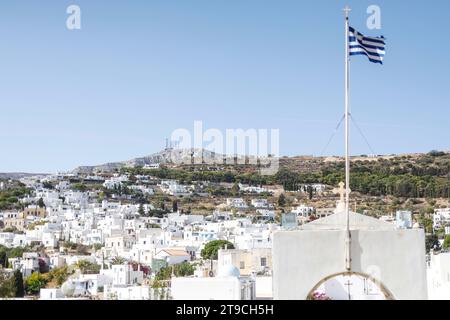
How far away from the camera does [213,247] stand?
59562 mm

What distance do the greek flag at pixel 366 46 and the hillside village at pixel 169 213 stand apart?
2322cm

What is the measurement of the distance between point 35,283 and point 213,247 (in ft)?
48.5

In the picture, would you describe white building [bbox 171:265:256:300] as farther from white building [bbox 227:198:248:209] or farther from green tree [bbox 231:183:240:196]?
green tree [bbox 231:183:240:196]

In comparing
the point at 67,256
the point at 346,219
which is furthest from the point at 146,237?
the point at 346,219

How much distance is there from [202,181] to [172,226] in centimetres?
2088

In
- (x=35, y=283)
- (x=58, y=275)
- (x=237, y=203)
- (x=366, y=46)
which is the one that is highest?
(x=366, y=46)

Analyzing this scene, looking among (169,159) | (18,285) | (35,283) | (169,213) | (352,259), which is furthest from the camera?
(169,159)

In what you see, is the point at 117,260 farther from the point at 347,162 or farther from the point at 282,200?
the point at 347,162

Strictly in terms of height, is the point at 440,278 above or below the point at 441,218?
above

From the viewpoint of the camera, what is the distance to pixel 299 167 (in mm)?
90688

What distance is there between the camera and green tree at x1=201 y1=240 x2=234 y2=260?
57856mm

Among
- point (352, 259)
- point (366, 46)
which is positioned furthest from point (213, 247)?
point (352, 259)

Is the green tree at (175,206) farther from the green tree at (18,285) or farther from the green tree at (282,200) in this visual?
the green tree at (18,285)

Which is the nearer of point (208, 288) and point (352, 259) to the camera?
point (352, 259)
